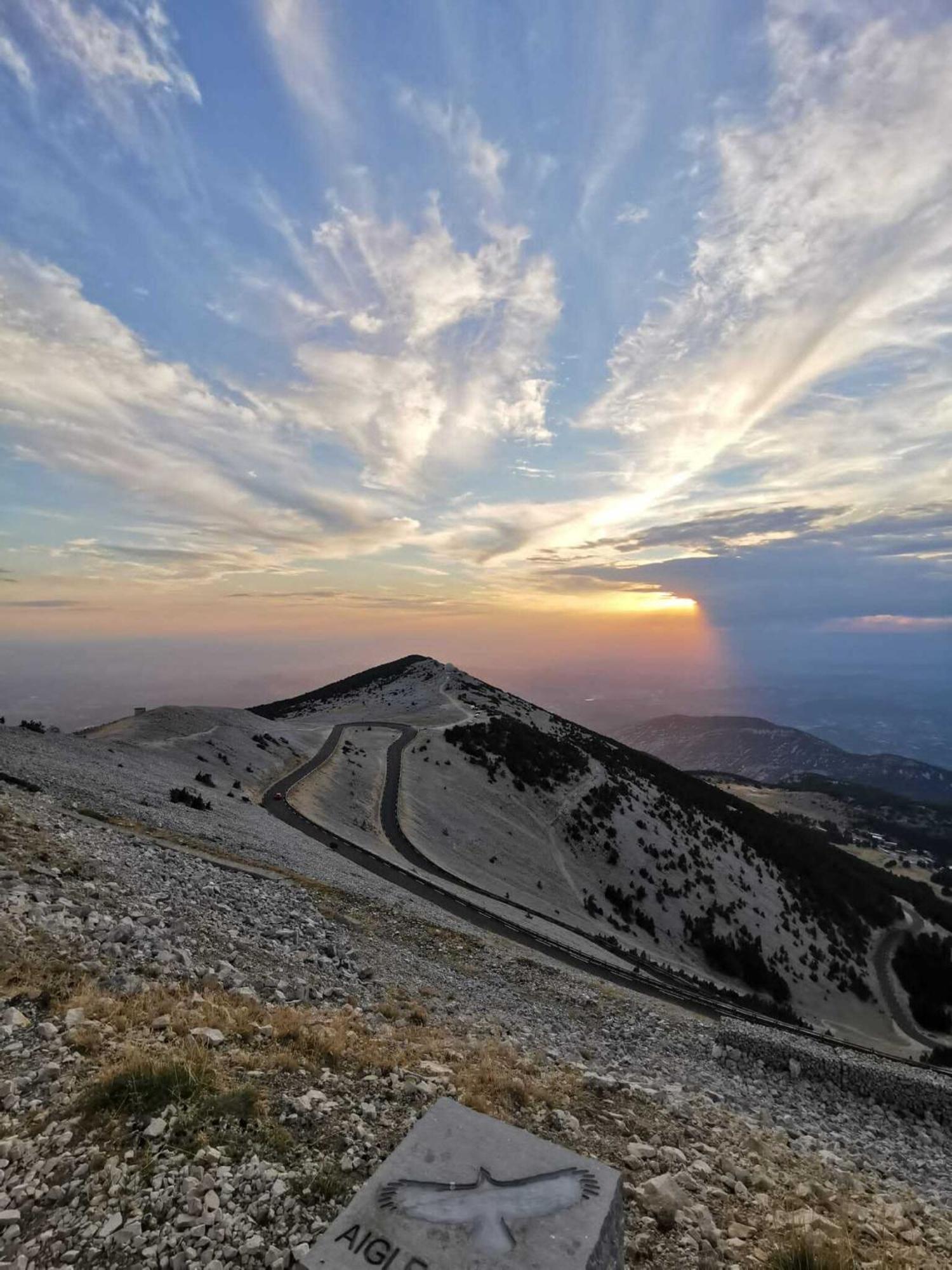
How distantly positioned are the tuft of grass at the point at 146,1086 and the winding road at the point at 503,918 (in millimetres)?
19432

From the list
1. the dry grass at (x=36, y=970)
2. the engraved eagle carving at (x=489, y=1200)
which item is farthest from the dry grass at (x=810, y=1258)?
the dry grass at (x=36, y=970)

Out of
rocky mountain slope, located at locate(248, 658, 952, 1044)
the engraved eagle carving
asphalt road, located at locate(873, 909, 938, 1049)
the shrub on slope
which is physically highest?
the engraved eagle carving

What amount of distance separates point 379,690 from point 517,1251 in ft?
325

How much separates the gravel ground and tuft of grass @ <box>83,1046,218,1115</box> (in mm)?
248

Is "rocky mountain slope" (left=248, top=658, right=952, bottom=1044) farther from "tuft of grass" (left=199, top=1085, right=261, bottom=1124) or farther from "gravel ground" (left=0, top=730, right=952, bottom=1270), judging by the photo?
"tuft of grass" (left=199, top=1085, right=261, bottom=1124)

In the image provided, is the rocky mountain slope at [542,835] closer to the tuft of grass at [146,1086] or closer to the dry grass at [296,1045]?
the dry grass at [296,1045]

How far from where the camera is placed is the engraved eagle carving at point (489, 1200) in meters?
5.02

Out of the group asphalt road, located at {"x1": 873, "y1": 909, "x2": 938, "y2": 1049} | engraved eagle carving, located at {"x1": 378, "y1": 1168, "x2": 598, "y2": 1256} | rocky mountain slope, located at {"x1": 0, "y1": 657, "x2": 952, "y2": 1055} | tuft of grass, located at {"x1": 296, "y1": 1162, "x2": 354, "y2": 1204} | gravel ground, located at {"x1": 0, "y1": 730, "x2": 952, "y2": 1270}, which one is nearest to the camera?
engraved eagle carving, located at {"x1": 378, "y1": 1168, "x2": 598, "y2": 1256}

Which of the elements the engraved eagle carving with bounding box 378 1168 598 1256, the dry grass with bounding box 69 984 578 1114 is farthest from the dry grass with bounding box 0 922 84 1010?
the engraved eagle carving with bounding box 378 1168 598 1256

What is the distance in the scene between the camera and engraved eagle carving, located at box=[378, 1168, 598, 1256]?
502cm

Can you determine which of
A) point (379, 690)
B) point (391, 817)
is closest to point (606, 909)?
point (391, 817)

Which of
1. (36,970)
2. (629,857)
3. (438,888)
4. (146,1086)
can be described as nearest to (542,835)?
(629,857)

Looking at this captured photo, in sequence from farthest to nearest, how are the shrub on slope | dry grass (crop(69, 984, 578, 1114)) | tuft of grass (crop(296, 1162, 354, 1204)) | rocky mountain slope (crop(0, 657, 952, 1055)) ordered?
the shrub on slope → rocky mountain slope (crop(0, 657, 952, 1055)) → dry grass (crop(69, 984, 578, 1114)) → tuft of grass (crop(296, 1162, 354, 1204))

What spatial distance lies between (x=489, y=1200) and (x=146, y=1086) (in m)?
4.21
